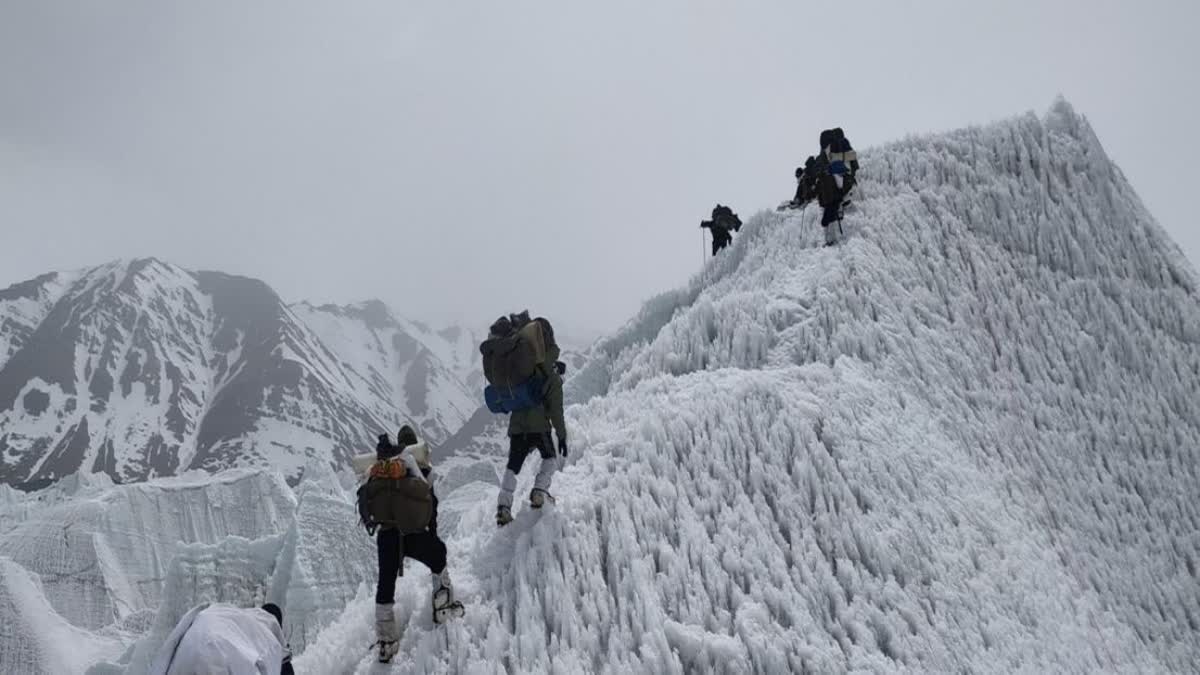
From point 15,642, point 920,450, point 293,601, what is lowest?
point 15,642

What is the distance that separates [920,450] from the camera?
965 cm

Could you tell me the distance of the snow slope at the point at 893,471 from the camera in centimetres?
710

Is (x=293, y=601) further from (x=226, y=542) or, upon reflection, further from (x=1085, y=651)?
(x=1085, y=651)

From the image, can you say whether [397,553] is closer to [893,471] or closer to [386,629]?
[386,629]

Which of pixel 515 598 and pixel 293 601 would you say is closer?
pixel 515 598

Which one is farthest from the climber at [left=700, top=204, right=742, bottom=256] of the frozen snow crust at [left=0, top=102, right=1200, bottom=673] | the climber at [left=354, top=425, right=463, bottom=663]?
the climber at [left=354, top=425, right=463, bottom=663]

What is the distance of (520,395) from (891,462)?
16.9 feet

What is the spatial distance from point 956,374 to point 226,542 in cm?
5146

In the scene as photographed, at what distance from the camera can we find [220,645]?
17.2 ft

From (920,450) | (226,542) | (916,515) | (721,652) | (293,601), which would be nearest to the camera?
(721,652)

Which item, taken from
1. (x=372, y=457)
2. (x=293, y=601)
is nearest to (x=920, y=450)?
(x=372, y=457)

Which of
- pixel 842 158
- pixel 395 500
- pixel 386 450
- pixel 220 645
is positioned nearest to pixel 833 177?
pixel 842 158

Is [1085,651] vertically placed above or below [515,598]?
below

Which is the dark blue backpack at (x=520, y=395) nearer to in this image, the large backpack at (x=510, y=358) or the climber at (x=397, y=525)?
the large backpack at (x=510, y=358)
